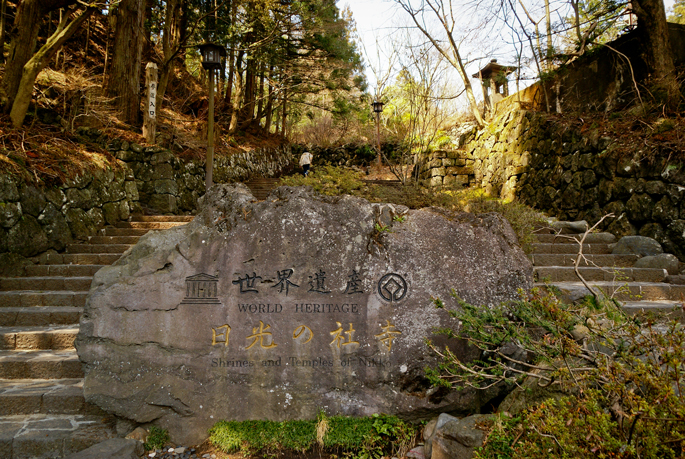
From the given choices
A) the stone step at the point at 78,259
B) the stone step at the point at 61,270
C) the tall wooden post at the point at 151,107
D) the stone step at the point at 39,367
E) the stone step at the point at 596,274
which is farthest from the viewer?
the tall wooden post at the point at 151,107

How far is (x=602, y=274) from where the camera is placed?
18.5 ft

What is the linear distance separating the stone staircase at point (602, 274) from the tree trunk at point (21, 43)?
26.9 feet

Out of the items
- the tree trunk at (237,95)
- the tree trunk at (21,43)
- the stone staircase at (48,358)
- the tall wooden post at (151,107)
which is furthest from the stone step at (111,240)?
the tree trunk at (237,95)

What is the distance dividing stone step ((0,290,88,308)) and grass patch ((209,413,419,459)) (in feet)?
10.6

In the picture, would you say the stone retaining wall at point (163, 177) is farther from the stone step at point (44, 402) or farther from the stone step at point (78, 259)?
the stone step at point (44, 402)

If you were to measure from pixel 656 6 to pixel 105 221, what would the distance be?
32.3 ft

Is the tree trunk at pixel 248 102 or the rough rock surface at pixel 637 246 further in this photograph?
the tree trunk at pixel 248 102

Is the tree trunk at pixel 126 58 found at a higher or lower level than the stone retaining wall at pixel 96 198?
higher

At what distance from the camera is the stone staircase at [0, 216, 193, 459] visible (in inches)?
126

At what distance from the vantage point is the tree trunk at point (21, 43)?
21.3ft

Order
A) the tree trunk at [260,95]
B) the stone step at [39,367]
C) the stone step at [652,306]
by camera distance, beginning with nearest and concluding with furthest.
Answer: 1. the stone step at [39,367]
2. the stone step at [652,306]
3. the tree trunk at [260,95]

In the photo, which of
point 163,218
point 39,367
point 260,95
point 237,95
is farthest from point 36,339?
point 260,95

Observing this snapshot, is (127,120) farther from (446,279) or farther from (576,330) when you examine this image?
(576,330)

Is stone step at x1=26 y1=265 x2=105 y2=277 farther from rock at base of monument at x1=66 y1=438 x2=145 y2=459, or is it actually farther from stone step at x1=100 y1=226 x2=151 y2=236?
rock at base of monument at x1=66 y1=438 x2=145 y2=459
